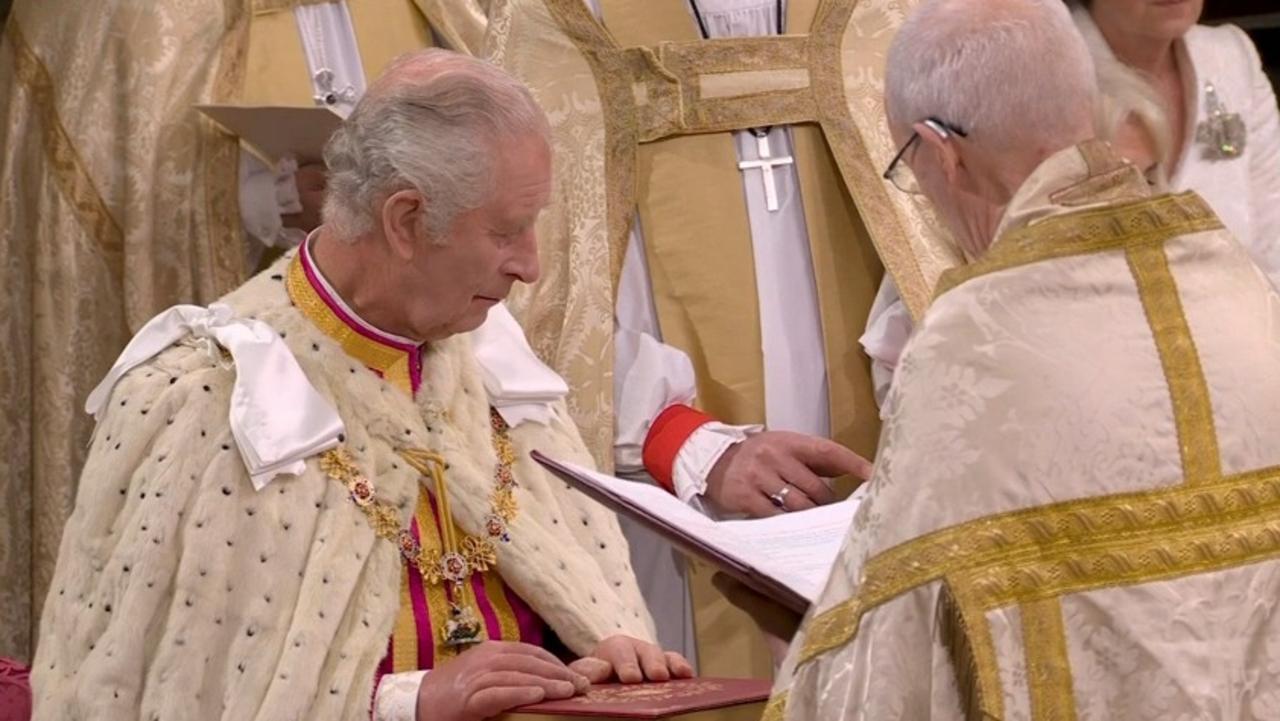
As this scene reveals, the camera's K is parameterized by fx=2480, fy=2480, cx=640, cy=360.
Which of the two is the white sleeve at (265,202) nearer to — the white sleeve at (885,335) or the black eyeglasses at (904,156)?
the white sleeve at (885,335)

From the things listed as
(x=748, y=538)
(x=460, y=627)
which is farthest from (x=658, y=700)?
(x=460, y=627)

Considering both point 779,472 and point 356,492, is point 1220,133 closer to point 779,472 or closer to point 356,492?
point 779,472

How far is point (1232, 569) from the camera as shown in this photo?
268 centimetres

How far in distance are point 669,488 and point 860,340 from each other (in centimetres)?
46

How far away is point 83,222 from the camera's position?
5.09m

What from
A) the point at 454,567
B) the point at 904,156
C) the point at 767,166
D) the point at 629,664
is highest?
the point at 767,166

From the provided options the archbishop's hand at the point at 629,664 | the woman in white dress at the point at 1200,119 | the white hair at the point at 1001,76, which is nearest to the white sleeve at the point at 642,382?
the woman in white dress at the point at 1200,119

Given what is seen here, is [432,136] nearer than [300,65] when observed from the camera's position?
Yes

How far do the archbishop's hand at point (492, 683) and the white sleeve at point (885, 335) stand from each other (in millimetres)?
1289

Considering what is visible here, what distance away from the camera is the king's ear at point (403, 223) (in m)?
3.54

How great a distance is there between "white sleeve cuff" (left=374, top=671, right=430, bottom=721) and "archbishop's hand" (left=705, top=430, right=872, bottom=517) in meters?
0.97

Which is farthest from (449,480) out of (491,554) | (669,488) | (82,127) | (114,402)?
(82,127)

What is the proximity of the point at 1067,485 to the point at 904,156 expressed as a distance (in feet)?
1.52

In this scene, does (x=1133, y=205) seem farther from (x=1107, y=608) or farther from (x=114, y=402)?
(x=114, y=402)
